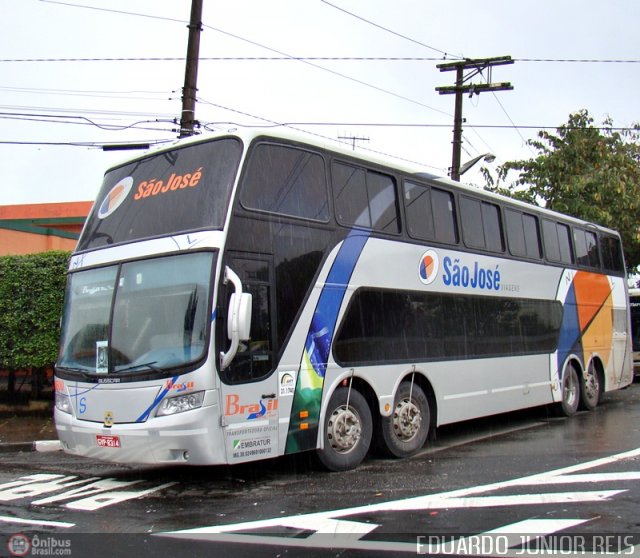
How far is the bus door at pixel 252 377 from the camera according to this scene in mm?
6996

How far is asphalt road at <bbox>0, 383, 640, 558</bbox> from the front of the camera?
5.35m

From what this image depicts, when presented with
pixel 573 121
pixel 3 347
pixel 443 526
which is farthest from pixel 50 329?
pixel 573 121

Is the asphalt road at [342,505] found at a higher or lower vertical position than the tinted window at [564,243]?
lower

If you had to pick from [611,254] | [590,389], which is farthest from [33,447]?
[611,254]

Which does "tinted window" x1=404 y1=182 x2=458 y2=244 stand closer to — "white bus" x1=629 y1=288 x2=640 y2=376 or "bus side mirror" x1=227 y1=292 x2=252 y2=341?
"bus side mirror" x1=227 y1=292 x2=252 y2=341

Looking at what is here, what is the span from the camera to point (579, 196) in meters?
21.2

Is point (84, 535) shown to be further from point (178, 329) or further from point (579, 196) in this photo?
point (579, 196)

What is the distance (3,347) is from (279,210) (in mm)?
7679

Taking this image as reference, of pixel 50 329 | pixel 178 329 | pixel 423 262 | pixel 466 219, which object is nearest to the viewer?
pixel 178 329

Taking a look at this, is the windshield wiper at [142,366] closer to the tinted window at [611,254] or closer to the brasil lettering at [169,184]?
the brasil lettering at [169,184]

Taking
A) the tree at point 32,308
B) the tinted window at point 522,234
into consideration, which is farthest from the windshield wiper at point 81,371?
the tinted window at point 522,234

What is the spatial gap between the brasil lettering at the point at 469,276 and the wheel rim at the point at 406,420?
1947 millimetres

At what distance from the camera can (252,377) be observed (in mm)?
7250

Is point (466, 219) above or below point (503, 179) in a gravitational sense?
below
